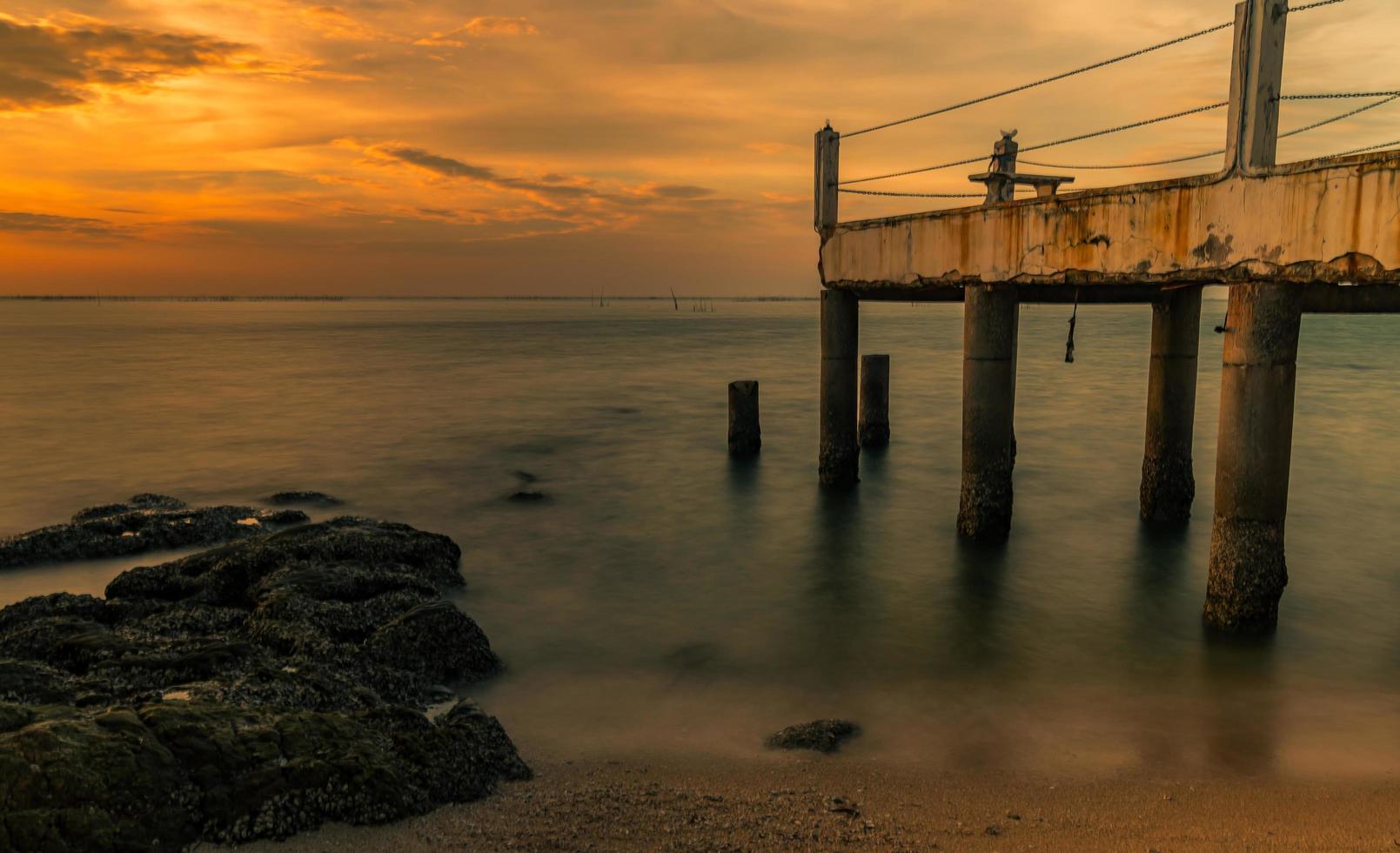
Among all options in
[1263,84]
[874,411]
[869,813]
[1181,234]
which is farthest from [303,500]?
[1263,84]

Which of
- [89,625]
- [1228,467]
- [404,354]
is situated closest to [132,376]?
[404,354]

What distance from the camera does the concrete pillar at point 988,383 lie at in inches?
452

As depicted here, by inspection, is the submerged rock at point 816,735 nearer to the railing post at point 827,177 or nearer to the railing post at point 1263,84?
the railing post at point 1263,84

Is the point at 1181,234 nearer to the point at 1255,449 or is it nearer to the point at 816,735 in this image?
the point at 1255,449

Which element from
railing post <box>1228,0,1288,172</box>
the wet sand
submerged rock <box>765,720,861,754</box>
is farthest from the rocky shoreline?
railing post <box>1228,0,1288,172</box>

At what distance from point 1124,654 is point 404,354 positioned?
50745 mm

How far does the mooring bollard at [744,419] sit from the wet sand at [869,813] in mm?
12975

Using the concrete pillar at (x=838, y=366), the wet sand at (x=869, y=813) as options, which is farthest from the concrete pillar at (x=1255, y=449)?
the concrete pillar at (x=838, y=366)

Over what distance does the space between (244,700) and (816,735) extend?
4.00 metres

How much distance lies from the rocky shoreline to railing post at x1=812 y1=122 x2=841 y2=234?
25.9 feet

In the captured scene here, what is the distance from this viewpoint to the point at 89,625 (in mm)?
7902

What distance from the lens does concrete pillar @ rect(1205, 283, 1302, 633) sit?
825 cm

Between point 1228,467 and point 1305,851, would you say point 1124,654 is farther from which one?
point 1305,851

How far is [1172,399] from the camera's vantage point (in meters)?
12.7
